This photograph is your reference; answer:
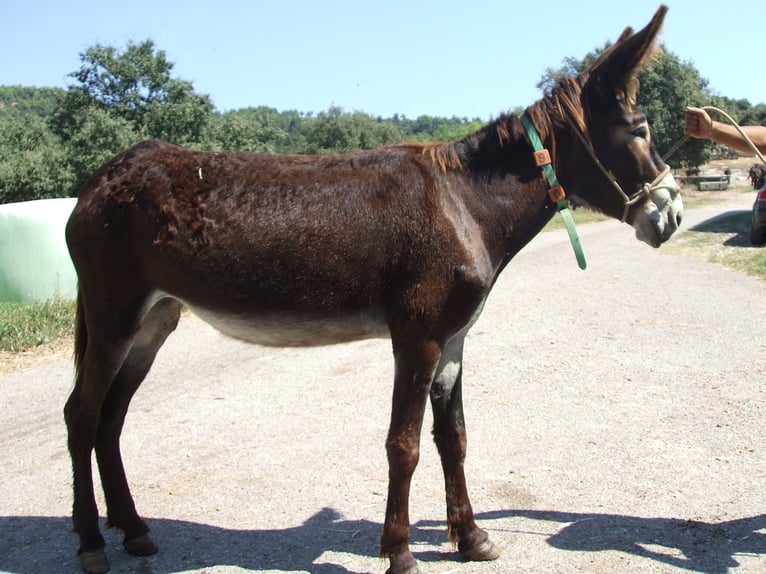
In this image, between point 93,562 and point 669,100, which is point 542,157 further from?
point 669,100

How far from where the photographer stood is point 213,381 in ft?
23.3

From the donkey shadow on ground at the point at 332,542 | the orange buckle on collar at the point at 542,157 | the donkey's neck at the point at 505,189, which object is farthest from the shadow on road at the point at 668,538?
the orange buckle on collar at the point at 542,157

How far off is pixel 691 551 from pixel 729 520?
47cm

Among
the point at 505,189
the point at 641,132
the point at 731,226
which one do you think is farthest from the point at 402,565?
the point at 731,226

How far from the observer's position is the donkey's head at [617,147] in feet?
11.5

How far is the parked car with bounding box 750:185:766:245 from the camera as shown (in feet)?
52.0

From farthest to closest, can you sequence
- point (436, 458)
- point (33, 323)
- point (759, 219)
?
1. point (759, 219)
2. point (33, 323)
3. point (436, 458)

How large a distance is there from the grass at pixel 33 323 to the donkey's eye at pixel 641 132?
7.90 metres

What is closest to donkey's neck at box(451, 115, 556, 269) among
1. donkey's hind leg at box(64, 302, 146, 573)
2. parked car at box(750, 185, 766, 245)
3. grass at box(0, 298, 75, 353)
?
donkey's hind leg at box(64, 302, 146, 573)

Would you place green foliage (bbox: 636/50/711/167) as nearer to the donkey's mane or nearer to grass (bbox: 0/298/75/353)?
grass (bbox: 0/298/75/353)

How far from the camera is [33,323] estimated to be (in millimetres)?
8914

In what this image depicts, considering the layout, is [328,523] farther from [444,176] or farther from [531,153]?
[531,153]

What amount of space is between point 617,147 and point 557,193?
42 centimetres

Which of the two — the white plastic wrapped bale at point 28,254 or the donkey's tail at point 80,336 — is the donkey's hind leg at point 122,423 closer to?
the donkey's tail at point 80,336
